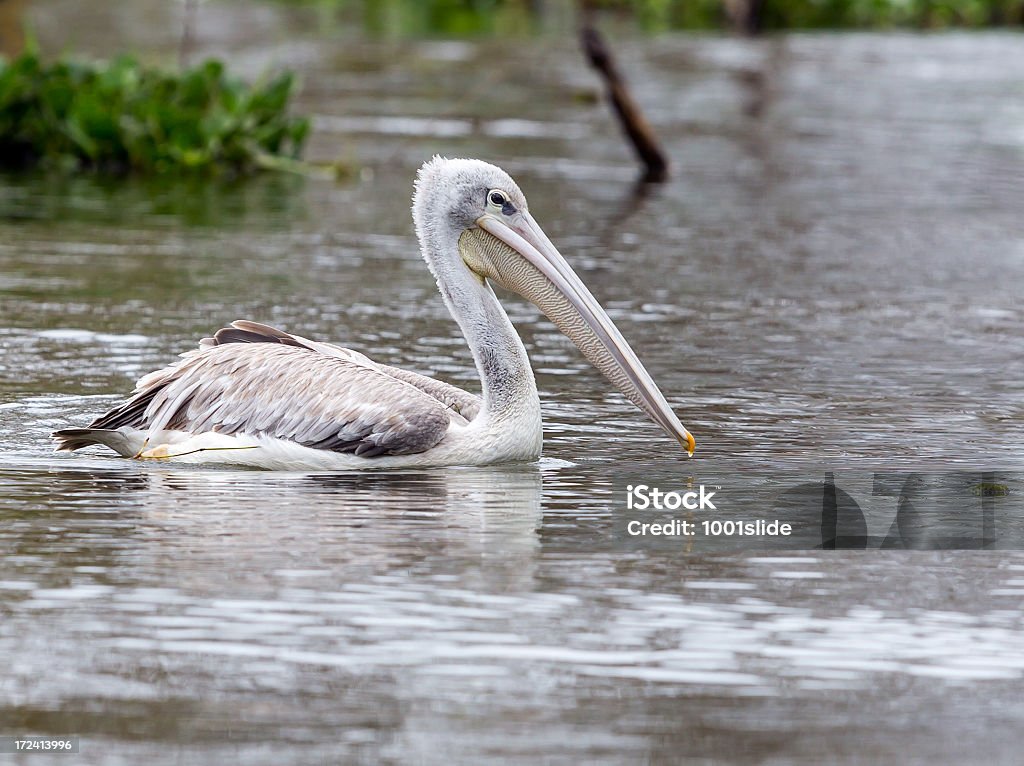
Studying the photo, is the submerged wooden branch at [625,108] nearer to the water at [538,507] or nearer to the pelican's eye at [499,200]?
the water at [538,507]

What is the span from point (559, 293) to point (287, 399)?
96 cm

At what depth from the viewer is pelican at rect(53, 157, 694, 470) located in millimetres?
5953

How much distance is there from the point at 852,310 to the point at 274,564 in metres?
5.42

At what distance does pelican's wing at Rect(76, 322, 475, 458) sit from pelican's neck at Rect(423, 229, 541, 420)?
190 mm

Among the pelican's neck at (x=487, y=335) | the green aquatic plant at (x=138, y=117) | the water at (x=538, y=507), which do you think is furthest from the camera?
the green aquatic plant at (x=138, y=117)

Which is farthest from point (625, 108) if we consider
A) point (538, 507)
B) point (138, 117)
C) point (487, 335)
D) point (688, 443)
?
point (538, 507)

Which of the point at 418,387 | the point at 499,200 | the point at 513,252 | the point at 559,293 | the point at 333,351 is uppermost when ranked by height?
the point at 499,200

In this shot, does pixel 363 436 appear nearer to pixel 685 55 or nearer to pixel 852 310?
pixel 852 310

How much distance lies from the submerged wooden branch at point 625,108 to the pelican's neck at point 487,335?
7.28 metres

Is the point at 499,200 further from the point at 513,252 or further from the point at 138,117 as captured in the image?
the point at 138,117

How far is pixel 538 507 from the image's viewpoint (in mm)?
5621

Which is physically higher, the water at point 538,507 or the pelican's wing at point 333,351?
the pelican's wing at point 333,351

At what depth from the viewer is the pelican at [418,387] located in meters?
5.95

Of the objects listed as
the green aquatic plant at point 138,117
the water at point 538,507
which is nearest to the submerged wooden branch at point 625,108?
the water at point 538,507
